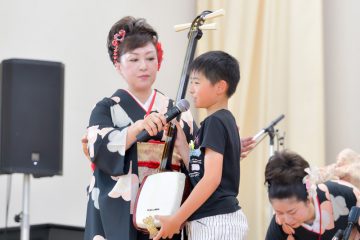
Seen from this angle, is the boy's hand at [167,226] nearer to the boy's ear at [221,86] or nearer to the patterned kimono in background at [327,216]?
the boy's ear at [221,86]

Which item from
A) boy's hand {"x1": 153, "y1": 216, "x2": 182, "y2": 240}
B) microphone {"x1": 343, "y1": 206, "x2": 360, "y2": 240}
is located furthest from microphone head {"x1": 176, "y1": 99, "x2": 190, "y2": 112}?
microphone {"x1": 343, "y1": 206, "x2": 360, "y2": 240}

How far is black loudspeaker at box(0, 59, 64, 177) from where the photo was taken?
132 inches

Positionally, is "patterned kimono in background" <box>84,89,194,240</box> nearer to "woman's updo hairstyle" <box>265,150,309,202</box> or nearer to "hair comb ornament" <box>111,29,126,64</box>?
"hair comb ornament" <box>111,29,126,64</box>

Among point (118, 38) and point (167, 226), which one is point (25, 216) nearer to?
point (118, 38)

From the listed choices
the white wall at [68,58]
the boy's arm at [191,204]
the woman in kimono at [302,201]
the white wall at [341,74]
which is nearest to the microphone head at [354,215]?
the woman in kimono at [302,201]

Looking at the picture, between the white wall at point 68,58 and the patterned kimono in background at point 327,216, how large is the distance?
1963 millimetres

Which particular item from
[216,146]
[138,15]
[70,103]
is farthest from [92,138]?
[138,15]

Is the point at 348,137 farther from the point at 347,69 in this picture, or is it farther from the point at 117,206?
the point at 117,206

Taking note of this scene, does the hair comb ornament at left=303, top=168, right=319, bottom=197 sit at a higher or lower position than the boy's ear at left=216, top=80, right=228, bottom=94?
lower

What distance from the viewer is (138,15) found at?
4566 mm

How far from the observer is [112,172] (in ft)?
7.23

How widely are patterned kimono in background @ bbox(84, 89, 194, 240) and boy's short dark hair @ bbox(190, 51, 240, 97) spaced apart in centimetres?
22

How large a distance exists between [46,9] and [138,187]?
2249mm

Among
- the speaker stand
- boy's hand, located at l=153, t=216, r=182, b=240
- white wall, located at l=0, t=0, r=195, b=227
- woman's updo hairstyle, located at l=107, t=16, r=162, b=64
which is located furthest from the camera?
white wall, located at l=0, t=0, r=195, b=227
